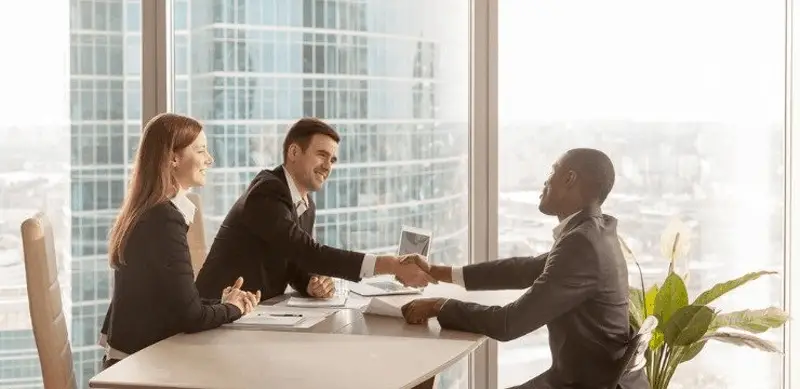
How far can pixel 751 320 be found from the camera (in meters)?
3.61

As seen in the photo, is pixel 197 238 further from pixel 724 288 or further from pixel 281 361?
pixel 724 288

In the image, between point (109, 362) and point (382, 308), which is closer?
point (109, 362)

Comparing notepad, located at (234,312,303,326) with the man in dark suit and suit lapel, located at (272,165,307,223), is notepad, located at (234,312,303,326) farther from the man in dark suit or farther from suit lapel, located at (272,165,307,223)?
suit lapel, located at (272,165,307,223)

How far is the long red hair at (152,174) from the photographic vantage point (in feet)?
9.07

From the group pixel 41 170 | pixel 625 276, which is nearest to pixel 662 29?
pixel 625 276

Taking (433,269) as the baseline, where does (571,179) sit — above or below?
above

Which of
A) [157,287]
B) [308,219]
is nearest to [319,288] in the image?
[308,219]

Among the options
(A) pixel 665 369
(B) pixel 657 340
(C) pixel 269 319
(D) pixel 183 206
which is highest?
(D) pixel 183 206

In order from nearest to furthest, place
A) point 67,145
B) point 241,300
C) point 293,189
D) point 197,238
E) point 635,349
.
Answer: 1. point 635,349
2. point 241,300
3. point 293,189
4. point 197,238
5. point 67,145

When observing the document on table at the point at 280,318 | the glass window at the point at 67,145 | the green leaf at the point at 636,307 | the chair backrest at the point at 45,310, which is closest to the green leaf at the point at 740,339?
the green leaf at the point at 636,307

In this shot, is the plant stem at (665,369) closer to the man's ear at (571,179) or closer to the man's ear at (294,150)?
the man's ear at (571,179)

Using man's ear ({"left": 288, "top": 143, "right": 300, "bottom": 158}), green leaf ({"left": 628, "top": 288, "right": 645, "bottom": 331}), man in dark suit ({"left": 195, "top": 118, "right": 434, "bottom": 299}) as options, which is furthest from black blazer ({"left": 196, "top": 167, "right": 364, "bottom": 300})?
green leaf ({"left": 628, "top": 288, "right": 645, "bottom": 331})

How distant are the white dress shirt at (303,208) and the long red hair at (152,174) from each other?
561mm

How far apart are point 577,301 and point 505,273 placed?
0.64 meters
